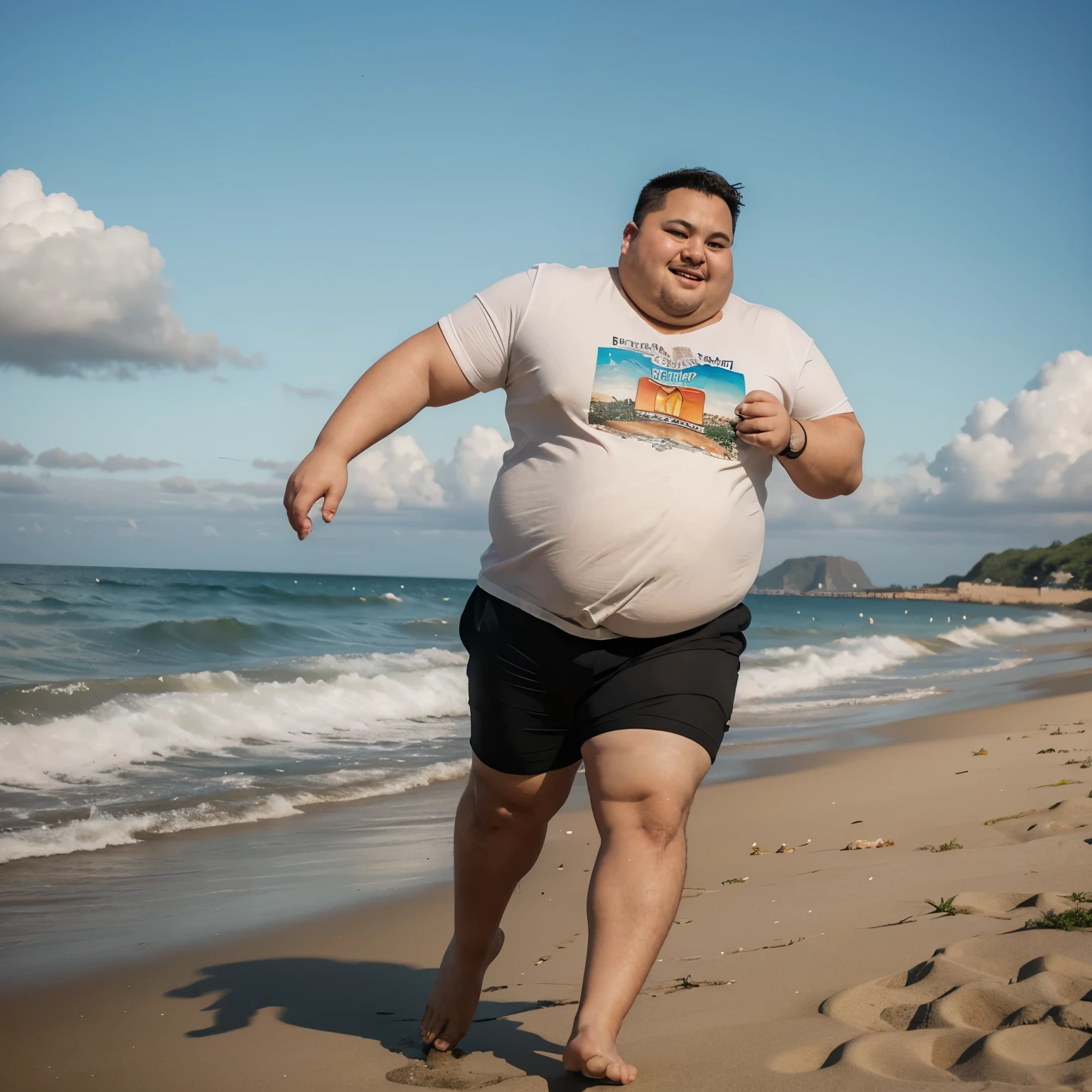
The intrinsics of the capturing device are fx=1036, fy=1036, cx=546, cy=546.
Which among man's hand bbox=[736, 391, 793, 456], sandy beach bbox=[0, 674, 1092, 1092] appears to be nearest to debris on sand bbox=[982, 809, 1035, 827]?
sandy beach bbox=[0, 674, 1092, 1092]

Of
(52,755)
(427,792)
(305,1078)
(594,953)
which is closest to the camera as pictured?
(594,953)

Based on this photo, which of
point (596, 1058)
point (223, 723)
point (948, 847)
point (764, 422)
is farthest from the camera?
point (223, 723)

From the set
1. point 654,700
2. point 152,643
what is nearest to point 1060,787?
point 654,700

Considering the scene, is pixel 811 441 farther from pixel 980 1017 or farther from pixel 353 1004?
pixel 353 1004

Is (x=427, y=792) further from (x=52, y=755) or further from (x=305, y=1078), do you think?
(x=305, y=1078)

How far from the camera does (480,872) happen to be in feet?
8.68

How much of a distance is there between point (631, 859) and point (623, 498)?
800 mm

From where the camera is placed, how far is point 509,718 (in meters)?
2.48

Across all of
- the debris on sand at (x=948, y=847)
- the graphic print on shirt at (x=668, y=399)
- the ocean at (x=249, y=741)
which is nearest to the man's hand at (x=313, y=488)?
the graphic print on shirt at (x=668, y=399)

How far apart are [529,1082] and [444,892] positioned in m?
2.38

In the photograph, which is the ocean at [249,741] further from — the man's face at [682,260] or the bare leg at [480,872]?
the man's face at [682,260]

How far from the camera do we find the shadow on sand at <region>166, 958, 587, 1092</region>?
2721 millimetres

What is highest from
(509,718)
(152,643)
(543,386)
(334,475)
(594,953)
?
(543,386)

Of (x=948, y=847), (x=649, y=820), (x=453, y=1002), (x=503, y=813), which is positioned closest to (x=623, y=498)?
(x=649, y=820)
